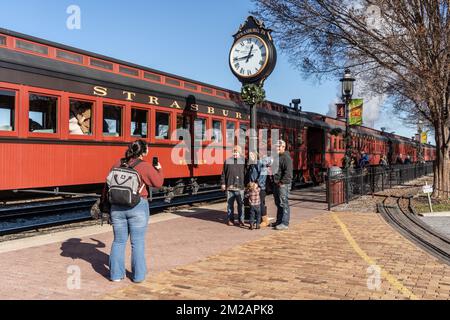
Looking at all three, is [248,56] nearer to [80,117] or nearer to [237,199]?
[237,199]

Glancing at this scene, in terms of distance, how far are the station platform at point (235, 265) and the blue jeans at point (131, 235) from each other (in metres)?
0.16

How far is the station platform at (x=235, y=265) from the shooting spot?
16.2 feet

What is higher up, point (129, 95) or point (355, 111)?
point (355, 111)

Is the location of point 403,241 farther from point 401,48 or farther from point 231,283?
point 401,48

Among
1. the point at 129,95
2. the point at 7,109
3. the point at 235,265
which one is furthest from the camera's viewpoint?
the point at 129,95

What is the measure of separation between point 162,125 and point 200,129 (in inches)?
63.8

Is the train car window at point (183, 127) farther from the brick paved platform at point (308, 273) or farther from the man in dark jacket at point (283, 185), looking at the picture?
the brick paved platform at point (308, 273)

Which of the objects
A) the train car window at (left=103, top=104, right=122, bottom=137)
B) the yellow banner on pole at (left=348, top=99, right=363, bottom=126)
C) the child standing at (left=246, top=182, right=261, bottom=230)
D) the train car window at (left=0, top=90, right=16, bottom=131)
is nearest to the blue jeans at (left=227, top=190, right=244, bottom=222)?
the child standing at (left=246, top=182, right=261, bottom=230)

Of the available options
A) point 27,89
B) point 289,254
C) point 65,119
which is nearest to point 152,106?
point 65,119

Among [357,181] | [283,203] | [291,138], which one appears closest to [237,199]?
[283,203]

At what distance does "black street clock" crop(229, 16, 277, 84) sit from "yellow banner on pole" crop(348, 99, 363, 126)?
7816mm

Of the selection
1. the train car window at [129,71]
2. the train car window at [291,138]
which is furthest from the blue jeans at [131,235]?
the train car window at [291,138]

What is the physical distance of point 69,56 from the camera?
Answer: 9562mm

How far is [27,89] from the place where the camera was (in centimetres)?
839
